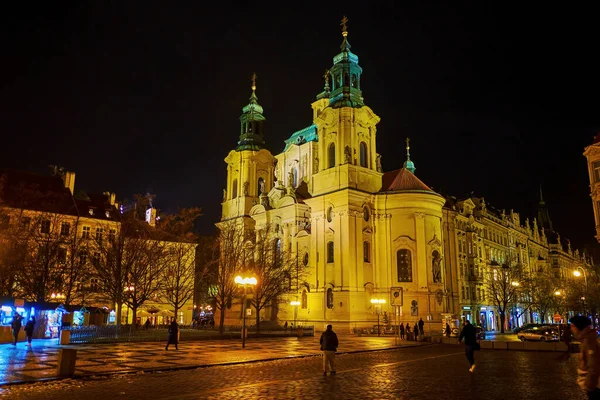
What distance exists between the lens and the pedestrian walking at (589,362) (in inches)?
304

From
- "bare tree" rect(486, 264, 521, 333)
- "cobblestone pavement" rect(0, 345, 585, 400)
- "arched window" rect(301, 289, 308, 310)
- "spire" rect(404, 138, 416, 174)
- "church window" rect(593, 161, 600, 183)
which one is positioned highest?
"spire" rect(404, 138, 416, 174)

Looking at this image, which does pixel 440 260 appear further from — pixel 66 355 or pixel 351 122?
pixel 66 355

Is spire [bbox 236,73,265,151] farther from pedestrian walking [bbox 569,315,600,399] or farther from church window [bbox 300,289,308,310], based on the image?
pedestrian walking [bbox 569,315,600,399]

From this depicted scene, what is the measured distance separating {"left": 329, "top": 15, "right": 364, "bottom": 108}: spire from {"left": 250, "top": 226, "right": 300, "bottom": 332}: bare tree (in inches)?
713

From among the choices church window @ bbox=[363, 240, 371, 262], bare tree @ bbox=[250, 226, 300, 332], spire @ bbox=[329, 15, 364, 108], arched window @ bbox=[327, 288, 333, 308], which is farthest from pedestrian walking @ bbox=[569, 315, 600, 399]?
spire @ bbox=[329, 15, 364, 108]

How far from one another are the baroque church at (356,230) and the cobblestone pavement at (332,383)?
109ft

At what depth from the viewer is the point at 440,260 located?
2280 inches

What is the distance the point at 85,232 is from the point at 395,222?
110 ft

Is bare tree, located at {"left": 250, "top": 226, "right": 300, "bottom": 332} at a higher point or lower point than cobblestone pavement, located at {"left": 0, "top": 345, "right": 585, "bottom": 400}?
higher

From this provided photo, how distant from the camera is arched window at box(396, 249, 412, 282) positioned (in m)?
57.5

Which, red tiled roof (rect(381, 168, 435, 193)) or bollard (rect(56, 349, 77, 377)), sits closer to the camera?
bollard (rect(56, 349, 77, 377))

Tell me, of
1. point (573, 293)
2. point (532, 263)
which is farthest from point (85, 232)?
point (532, 263)

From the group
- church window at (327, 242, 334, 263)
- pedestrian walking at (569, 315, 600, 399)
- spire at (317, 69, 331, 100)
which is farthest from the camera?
spire at (317, 69, 331, 100)

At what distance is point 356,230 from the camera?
5738 cm
